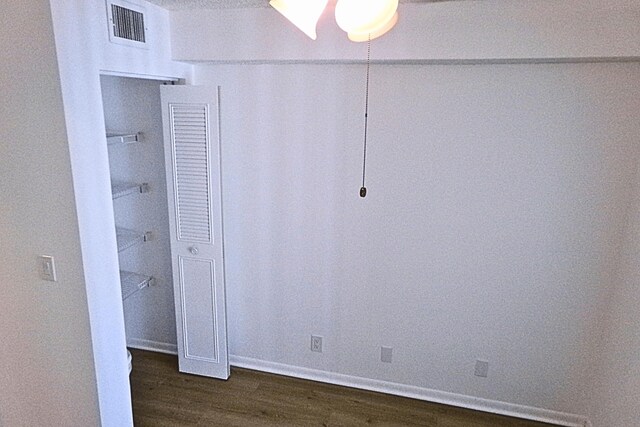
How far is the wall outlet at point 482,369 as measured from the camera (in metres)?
2.66

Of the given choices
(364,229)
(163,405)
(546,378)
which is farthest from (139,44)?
(546,378)

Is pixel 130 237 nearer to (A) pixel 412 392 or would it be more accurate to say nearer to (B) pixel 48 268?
(B) pixel 48 268

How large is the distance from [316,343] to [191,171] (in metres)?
1.38

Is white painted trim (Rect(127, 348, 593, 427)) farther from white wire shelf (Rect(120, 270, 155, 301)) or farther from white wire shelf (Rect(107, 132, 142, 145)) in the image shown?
white wire shelf (Rect(107, 132, 142, 145))

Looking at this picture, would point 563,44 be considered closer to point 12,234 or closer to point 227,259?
point 227,259

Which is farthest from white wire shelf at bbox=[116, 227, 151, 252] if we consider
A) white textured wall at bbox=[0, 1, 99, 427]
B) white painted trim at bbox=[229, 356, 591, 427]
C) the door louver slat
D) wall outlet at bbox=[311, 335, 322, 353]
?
wall outlet at bbox=[311, 335, 322, 353]

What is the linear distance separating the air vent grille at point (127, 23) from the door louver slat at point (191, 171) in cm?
46

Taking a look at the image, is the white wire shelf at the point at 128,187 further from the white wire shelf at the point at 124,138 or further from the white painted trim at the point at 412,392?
the white painted trim at the point at 412,392

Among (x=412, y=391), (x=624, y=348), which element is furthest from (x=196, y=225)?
(x=624, y=348)

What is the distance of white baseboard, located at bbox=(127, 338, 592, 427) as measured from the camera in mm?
2627

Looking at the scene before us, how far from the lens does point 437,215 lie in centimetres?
251

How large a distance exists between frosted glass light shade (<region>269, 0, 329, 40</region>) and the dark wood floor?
88.0 inches

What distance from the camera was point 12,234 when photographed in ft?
6.28

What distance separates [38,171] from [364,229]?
1676mm
